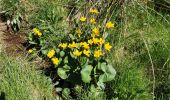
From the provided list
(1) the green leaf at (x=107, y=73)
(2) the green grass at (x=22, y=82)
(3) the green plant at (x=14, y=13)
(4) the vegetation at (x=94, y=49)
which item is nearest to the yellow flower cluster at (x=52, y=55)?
(4) the vegetation at (x=94, y=49)

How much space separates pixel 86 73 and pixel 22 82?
61cm

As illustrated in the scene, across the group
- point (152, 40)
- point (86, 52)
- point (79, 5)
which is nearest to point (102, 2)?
point (79, 5)

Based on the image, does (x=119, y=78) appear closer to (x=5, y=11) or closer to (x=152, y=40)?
(x=152, y=40)

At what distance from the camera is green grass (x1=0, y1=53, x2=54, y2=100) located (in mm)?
3654

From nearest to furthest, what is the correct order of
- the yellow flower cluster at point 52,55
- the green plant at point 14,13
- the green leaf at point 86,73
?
the green leaf at point 86,73 → the yellow flower cluster at point 52,55 → the green plant at point 14,13

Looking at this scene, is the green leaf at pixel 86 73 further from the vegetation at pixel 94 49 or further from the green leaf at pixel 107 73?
the green leaf at pixel 107 73

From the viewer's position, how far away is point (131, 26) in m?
4.38

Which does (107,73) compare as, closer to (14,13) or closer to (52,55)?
(52,55)

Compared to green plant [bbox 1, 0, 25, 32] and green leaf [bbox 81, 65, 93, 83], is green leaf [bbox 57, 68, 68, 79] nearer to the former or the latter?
green leaf [bbox 81, 65, 93, 83]

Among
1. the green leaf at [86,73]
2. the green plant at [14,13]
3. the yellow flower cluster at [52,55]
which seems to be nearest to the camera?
the green leaf at [86,73]

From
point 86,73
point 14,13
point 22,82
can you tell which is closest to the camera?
point 86,73

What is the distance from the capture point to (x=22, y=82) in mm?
3721

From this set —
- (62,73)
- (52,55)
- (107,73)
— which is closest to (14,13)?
(52,55)

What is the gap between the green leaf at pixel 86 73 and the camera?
3.60m
